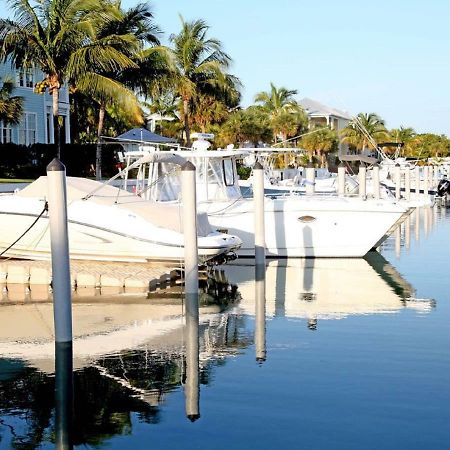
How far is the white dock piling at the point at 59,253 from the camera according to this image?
10.2m

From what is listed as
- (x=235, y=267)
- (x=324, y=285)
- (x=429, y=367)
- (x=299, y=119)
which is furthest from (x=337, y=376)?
(x=299, y=119)

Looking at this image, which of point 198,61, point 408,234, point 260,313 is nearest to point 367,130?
point 198,61

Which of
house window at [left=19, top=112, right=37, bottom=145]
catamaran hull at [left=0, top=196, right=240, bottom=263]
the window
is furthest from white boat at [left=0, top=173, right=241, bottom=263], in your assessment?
house window at [left=19, top=112, right=37, bottom=145]

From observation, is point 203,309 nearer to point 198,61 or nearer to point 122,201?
point 122,201

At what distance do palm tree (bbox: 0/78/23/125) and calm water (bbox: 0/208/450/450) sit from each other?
2232 centimetres

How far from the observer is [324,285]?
55.6 feet

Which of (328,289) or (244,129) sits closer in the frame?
(328,289)

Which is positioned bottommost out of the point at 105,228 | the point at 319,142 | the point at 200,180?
the point at 105,228

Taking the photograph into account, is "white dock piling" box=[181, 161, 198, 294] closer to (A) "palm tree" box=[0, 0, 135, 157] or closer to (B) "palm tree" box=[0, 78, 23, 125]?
(A) "palm tree" box=[0, 0, 135, 157]

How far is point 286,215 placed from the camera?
20406 mm

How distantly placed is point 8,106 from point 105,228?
21204mm

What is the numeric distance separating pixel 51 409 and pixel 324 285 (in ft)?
30.5

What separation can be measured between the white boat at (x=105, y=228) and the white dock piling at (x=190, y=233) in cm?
238

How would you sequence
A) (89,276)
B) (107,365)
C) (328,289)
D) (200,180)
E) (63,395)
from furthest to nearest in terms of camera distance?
(200,180)
(328,289)
(89,276)
(107,365)
(63,395)
